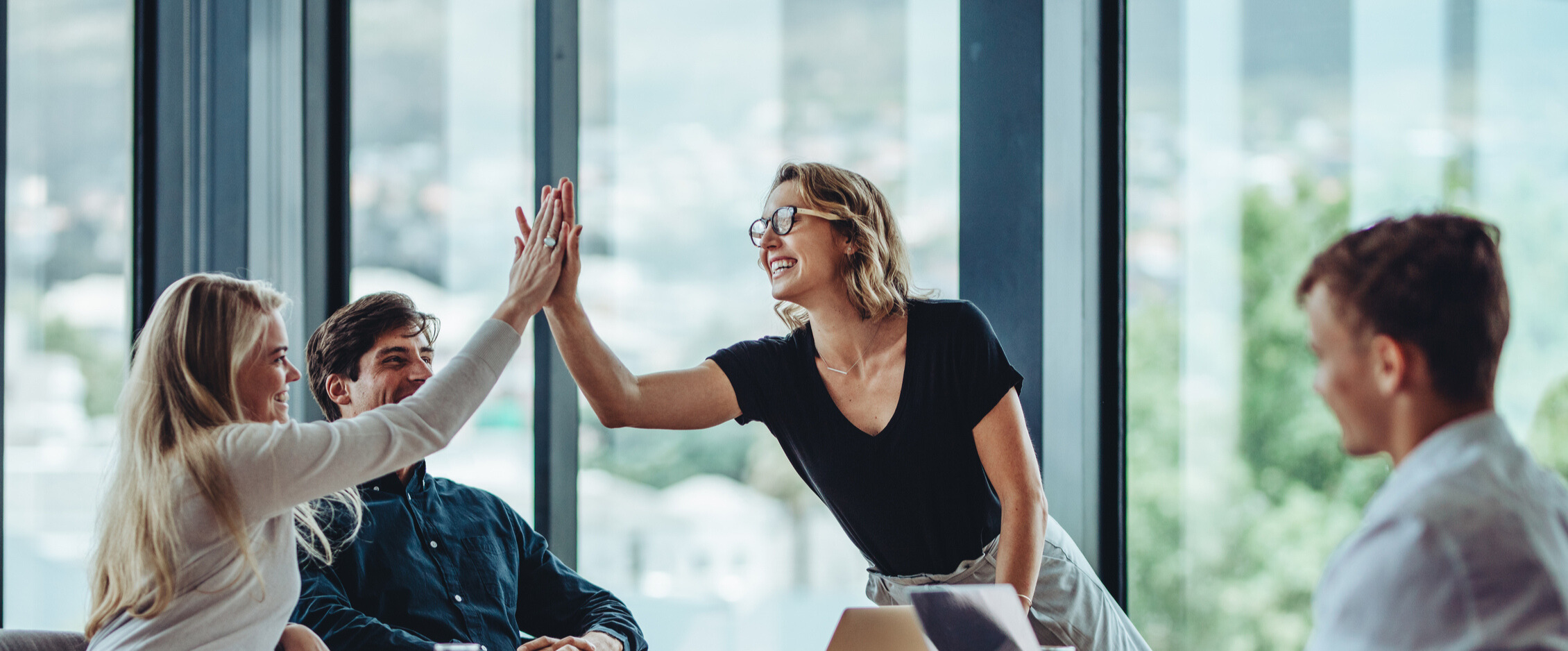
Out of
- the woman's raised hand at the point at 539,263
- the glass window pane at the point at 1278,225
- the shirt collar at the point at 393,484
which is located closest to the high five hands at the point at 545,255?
the woman's raised hand at the point at 539,263

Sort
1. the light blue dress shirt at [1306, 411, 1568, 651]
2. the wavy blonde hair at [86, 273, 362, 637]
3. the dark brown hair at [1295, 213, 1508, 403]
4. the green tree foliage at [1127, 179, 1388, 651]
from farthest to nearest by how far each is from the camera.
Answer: the green tree foliage at [1127, 179, 1388, 651] → the wavy blonde hair at [86, 273, 362, 637] → the dark brown hair at [1295, 213, 1508, 403] → the light blue dress shirt at [1306, 411, 1568, 651]

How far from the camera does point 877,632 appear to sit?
54.4 inches

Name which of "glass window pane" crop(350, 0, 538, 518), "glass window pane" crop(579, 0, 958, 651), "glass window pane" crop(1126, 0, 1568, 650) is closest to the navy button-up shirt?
"glass window pane" crop(579, 0, 958, 651)

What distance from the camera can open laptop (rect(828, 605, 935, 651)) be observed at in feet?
4.50

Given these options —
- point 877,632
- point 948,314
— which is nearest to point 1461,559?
point 877,632

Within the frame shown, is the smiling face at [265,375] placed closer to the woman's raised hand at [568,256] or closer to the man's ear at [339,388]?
the man's ear at [339,388]

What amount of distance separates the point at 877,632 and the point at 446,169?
6.13 ft

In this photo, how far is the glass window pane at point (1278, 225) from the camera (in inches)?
73.0

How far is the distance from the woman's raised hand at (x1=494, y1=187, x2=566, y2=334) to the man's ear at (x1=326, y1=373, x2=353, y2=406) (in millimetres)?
369

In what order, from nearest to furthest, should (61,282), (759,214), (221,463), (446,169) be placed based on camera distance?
1. (221,463)
2. (759,214)
3. (61,282)
4. (446,169)

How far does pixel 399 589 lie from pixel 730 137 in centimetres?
158

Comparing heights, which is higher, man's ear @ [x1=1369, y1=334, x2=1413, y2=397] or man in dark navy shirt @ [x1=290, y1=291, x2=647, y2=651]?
man's ear @ [x1=1369, y1=334, x2=1413, y2=397]

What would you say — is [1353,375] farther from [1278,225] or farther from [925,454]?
[1278,225]

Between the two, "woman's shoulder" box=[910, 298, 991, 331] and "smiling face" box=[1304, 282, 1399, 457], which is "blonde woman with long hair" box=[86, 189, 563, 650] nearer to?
"woman's shoulder" box=[910, 298, 991, 331]
